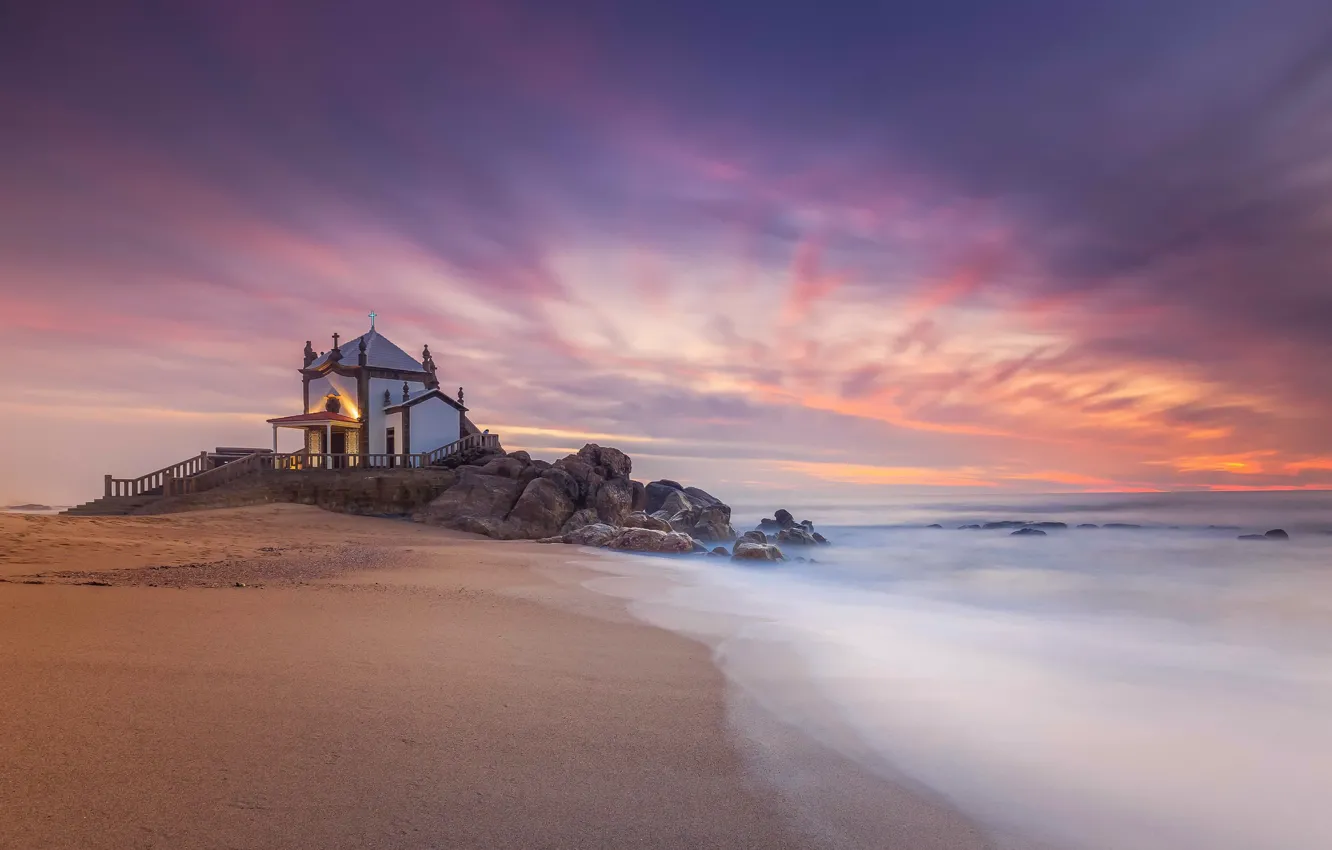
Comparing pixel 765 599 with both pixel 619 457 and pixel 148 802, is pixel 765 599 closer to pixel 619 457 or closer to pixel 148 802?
pixel 148 802

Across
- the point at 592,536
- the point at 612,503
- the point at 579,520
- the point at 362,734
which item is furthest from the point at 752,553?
the point at 362,734

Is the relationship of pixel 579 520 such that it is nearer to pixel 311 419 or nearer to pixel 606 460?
pixel 606 460

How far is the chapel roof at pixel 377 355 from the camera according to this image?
115 ft

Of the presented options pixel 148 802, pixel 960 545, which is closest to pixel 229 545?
pixel 148 802

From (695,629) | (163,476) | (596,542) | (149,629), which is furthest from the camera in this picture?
(163,476)

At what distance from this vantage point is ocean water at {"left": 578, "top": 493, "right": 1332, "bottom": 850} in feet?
11.4

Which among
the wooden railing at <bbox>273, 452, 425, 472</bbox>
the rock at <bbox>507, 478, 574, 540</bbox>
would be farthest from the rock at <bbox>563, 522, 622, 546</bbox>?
the wooden railing at <bbox>273, 452, 425, 472</bbox>

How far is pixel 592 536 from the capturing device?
1959cm

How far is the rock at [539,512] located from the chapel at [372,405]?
11643 mm


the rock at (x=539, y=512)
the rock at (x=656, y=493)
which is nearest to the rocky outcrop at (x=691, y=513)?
the rock at (x=656, y=493)

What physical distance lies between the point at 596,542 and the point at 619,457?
1142 centimetres

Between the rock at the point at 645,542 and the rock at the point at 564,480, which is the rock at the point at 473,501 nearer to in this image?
the rock at the point at 564,480

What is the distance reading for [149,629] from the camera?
501 cm

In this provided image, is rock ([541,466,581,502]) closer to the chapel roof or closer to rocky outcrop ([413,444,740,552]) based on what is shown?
rocky outcrop ([413,444,740,552])
